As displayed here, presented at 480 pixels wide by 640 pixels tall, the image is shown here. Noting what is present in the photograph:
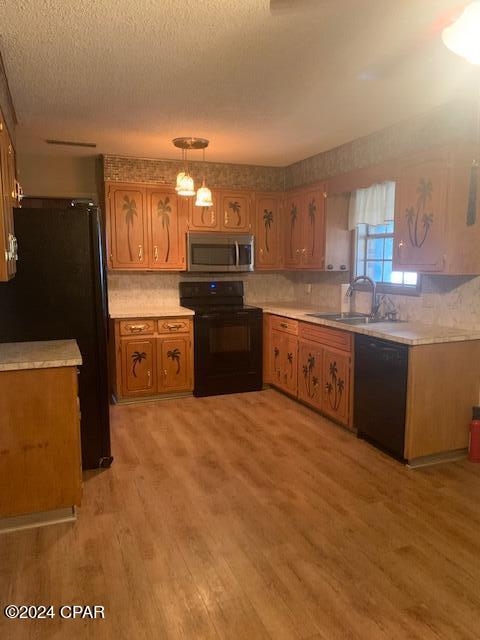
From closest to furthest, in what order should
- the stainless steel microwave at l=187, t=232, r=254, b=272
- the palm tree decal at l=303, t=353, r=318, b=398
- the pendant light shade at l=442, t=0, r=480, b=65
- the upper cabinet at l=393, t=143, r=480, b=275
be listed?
1. the pendant light shade at l=442, t=0, r=480, b=65
2. the upper cabinet at l=393, t=143, r=480, b=275
3. the palm tree decal at l=303, t=353, r=318, b=398
4. the stainless steel microwave at l=187, t=232, r=254, b=272

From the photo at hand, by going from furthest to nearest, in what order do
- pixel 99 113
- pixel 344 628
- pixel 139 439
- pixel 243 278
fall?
pixel 243 278
pixel 139 439
pixel 99 113
pixel 344 628

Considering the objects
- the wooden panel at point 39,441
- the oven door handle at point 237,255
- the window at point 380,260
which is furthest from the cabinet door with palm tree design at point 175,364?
the wooden panel at point 39,441

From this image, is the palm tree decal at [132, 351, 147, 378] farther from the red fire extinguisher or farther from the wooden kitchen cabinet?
the red fire extinguisher

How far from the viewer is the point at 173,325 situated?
4699mm

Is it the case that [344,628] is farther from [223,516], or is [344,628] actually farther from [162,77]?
[162,77]

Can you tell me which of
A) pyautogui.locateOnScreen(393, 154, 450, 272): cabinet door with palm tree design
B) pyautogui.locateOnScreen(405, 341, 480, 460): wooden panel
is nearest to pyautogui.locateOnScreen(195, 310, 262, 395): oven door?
pyautogui.locateOnScreen(393, 154, 450, 272): cabinet door with palm tree design

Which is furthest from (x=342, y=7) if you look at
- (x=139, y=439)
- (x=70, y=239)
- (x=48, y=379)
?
(x=139, y=439)

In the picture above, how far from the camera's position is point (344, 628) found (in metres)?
1.82

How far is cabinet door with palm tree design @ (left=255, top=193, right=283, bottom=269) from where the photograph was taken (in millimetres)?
5293

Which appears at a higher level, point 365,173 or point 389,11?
point 389,11

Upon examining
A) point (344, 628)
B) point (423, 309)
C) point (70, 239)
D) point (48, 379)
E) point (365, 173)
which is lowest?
point (344, 628)

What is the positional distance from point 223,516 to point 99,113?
9.40 ft

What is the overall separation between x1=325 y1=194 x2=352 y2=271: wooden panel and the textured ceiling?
0.74 metres

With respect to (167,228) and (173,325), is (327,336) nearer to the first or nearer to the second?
(173,325)
